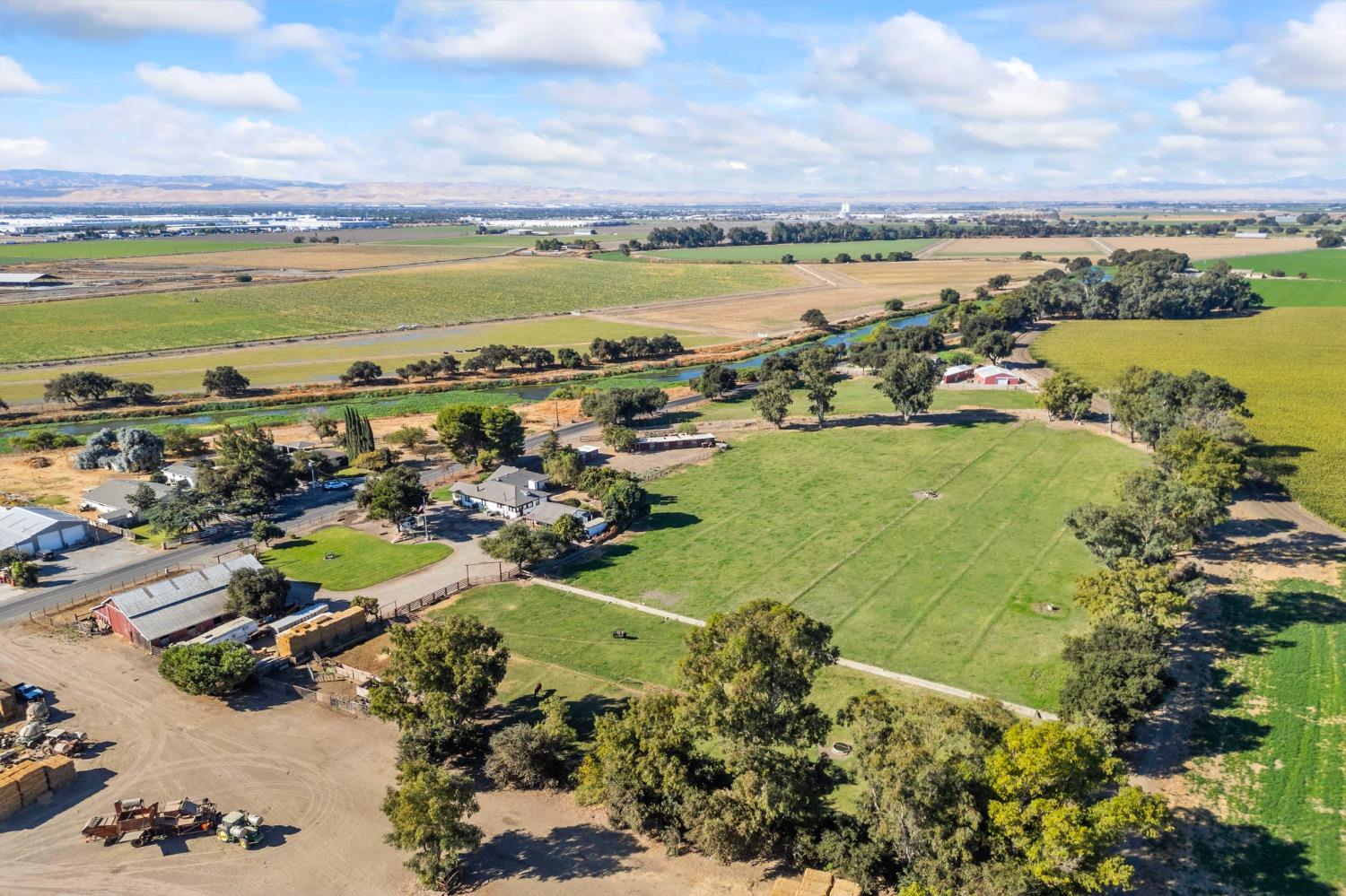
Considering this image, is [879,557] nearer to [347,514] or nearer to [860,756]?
[860,756]

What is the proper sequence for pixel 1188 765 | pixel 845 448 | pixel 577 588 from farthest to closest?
pixel 845 448 < pixel 577 588 < pixel 1188 765

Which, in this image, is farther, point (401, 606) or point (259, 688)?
point (401, 606)

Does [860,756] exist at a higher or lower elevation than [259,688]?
higher

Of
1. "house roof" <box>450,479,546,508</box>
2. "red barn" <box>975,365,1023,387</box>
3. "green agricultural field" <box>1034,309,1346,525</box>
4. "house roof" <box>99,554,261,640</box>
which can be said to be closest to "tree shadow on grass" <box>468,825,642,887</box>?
"house roof" <box>99,554,261,640</box>

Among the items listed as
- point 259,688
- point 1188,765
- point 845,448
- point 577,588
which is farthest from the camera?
point 845,448

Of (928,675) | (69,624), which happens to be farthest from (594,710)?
(69,624)

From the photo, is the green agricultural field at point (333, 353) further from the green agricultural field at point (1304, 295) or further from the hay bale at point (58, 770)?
the green agricultural field at point (1304, 295)

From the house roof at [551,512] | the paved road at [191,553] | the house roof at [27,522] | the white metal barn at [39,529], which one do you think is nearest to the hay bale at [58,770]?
the paved road at [191,553]
